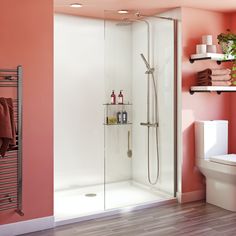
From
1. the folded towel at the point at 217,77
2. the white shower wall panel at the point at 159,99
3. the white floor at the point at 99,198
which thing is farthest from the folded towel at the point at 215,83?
the white floor at the point at 99,198

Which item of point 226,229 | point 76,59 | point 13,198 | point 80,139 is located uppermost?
point 76,59

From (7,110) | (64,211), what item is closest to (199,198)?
(64,211)

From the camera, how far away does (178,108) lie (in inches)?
175

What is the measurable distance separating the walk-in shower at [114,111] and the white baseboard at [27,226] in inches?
29.6

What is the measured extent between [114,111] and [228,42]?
158cm

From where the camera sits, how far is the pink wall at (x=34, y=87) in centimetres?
336

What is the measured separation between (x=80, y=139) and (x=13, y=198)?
5.42 ft

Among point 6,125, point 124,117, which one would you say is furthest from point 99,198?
point 6,125

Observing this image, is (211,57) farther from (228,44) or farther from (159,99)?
(159,99)

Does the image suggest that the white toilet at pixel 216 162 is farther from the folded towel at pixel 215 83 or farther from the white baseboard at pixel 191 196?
the folded towel at pixel 215 83

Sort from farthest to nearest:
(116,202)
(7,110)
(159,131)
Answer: (159,131) < (116,202) < (7,110)

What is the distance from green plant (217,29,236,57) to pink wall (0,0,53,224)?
6.47ft

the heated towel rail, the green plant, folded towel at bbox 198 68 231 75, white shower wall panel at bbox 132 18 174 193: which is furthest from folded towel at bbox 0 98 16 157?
the green plant

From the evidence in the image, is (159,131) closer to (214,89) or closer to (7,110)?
(214,89)
